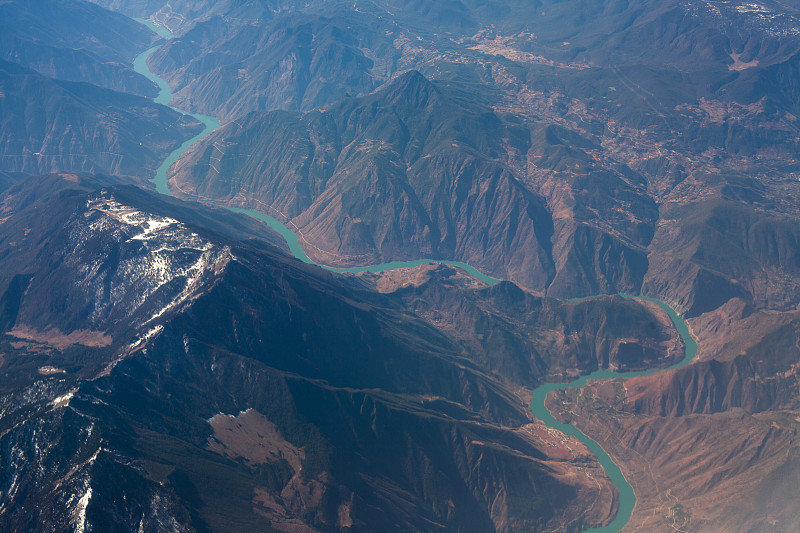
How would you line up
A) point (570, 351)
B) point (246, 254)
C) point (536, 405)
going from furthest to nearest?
point (570, 351) → point (536, 405) → point (246, 254)

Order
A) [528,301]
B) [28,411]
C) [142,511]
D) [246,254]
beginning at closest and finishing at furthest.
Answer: [142,511], [28,411], [246,254], [528,301]

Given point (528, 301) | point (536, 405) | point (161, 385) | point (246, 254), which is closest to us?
point (161, 385)

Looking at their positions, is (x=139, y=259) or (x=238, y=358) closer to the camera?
(x=238, y=358)

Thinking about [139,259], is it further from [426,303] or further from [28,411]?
[426,303]

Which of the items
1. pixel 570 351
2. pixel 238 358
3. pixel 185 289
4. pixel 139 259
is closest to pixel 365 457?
pixel 238 358

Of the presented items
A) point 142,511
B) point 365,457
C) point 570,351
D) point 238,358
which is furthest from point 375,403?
point 570,351

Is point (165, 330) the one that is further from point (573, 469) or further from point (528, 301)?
point (528, 301)

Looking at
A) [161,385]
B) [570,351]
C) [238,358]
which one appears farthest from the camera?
[570,351]

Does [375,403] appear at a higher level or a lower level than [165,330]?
lower

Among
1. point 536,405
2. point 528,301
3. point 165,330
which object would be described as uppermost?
point 165,330
